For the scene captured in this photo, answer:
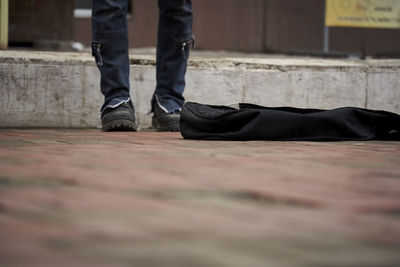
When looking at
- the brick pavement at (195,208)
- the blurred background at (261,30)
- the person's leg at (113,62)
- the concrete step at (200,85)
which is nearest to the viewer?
the brick pavement at (195,208)

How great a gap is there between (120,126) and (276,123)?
761 millimetres

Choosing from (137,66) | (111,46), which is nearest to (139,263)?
(111,46)

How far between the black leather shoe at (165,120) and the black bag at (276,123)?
1.71 ft

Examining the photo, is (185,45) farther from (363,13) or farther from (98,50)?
(363,13)

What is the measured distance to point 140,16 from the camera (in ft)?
29.5

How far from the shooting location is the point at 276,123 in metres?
3.06

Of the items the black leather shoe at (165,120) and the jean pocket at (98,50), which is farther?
the black leather shoe at (165,120)

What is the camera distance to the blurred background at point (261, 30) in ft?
28.7

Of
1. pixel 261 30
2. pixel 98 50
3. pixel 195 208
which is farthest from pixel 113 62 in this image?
pixel 261 30

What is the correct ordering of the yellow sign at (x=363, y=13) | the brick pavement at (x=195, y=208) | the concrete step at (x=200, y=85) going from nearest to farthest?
the brick pavement at (x=195, y=208), the concrete step at (x=200, y=85), the yellow sign at (x=363, y=13)

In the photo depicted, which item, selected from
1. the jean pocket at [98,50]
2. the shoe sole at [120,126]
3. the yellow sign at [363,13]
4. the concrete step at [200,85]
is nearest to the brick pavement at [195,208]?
the shoe sole at [120,126]

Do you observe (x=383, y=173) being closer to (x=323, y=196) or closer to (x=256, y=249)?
(x=323, y=196)

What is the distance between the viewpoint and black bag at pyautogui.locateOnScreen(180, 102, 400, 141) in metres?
3.02

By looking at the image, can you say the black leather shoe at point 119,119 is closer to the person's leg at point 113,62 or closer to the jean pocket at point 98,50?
the person's leg at point 113,62
